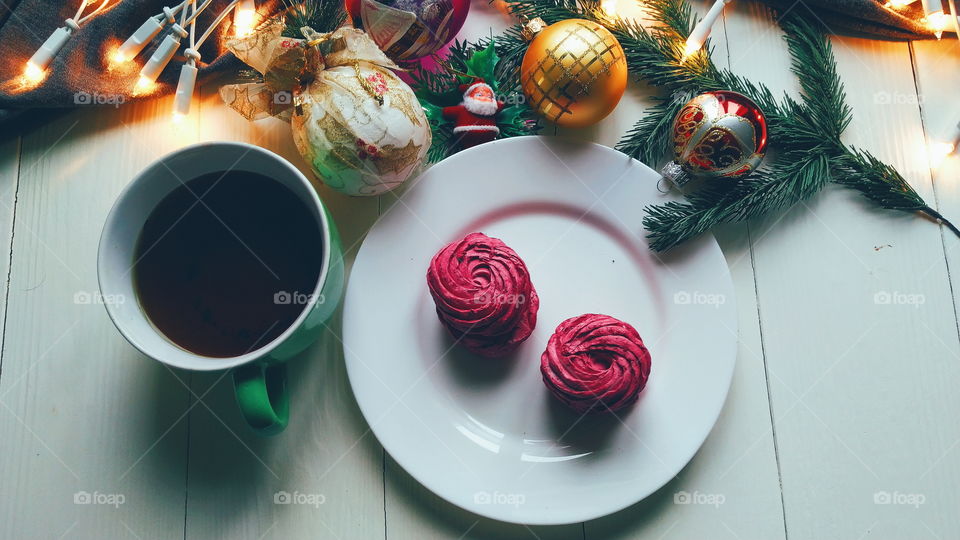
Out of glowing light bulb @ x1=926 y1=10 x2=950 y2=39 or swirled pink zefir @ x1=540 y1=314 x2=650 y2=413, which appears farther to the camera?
glowing light bulb @ x1=926 y1=10 x2=950 y2=39

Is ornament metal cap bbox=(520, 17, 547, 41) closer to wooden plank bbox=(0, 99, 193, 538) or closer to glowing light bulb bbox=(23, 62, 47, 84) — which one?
wooden plank bbox=(0, 99, 193, 538)

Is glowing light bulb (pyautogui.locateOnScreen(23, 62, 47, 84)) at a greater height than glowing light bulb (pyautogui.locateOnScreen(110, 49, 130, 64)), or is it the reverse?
glowing light bulb (pyautogui.locateOnScreen(110, 49, 130, 64))

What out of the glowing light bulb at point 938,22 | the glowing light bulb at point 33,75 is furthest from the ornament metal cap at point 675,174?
the glowing light bulb at point 33,75

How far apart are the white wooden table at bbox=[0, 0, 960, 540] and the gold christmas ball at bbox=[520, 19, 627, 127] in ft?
0.31

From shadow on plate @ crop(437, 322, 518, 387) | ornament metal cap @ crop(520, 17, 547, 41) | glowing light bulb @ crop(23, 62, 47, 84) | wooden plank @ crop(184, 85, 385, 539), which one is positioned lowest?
wooden plank @ crop(184, 85, 385, 539)

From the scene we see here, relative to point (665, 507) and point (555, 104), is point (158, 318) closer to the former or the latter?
point (555, 104)

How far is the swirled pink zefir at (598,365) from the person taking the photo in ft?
2.32

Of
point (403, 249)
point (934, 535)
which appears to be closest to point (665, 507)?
point (934, 535)

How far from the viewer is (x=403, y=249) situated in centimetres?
78

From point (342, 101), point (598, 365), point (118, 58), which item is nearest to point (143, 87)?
point (118, 58)

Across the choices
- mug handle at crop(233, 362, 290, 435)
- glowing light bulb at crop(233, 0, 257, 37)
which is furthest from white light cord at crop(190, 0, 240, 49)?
mug handle at crop(233, 362, 290, 435)

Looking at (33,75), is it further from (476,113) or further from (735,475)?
(735,475)

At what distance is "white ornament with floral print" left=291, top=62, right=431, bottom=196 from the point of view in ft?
2.27

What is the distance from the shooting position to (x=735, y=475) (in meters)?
0.81
